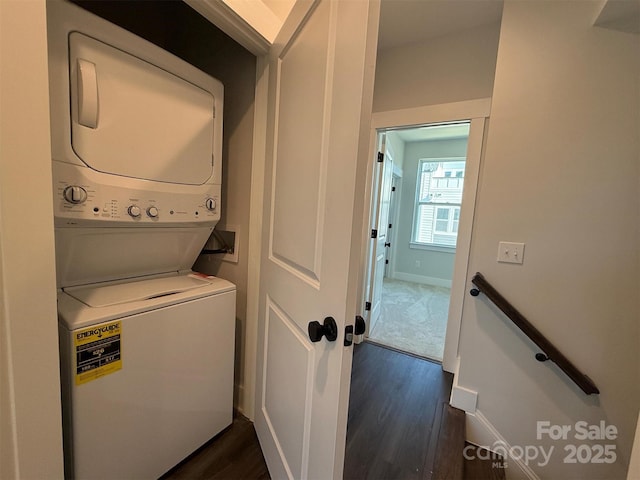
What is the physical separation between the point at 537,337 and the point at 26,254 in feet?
6.79

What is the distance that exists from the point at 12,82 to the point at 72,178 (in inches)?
14.4

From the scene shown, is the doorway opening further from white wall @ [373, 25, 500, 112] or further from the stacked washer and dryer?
the stacked washer and dryer

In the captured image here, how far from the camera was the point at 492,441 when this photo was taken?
156 cm

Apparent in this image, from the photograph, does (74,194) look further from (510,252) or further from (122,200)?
(510,252)

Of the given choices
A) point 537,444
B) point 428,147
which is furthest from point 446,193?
point 537,444

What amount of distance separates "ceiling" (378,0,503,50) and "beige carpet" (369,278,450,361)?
101 inches

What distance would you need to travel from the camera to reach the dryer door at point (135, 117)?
0.90m

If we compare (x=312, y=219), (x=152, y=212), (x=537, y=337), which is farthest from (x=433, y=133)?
(x=152, y=212)

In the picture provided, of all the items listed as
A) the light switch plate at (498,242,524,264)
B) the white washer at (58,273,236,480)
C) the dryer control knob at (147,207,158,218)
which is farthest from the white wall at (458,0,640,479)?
the dryer control knob at (147,207,158,218)

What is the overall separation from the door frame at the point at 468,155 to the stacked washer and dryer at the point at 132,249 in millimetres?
1146

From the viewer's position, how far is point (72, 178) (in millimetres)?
896

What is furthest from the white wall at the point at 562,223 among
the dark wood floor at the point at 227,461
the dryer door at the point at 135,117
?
the dryer door at the point at 135,117

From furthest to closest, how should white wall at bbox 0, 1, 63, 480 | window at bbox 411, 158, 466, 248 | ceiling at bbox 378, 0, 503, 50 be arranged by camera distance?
1. window at bbox 411, 158, 466, 248
2. ceiling at bbox 378, 0, 503, 50
3. white wall at bbox 0, 1, 63, 480

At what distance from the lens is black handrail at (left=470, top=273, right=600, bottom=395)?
51.9 inches
